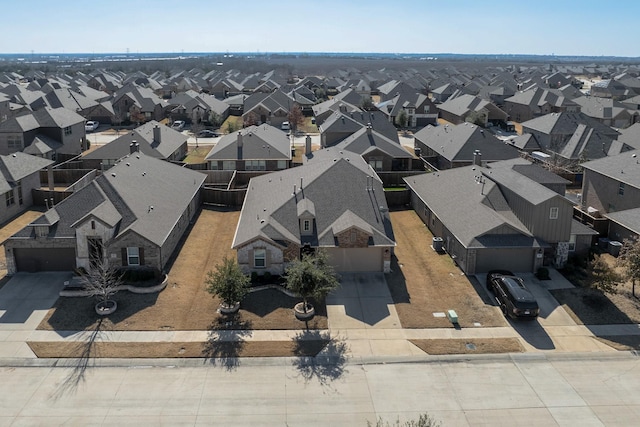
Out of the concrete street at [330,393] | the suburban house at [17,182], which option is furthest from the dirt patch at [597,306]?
the suburban house at [17,182]

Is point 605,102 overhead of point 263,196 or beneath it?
overhead

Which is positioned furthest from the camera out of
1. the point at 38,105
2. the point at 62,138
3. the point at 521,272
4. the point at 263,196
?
the point at 38,105

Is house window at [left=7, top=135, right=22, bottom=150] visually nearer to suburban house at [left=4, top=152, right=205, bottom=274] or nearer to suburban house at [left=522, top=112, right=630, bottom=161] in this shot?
suburban house at [left=4, top=152, right=205, bottom=274]

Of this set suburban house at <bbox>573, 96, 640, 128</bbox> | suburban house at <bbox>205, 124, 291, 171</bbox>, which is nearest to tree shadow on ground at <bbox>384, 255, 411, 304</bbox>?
suburban house at <bbox>205, 124, 291, 171</bbox>

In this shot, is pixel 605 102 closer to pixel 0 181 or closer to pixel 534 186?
pixel 534 186

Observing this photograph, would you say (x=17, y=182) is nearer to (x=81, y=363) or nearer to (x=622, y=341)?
(x=81, y=363)

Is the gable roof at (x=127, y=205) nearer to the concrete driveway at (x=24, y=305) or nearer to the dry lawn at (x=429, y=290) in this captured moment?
the concrete driveway at (x=24, y=305)

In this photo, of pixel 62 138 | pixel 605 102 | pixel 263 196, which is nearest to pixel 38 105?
pixel 62 138
